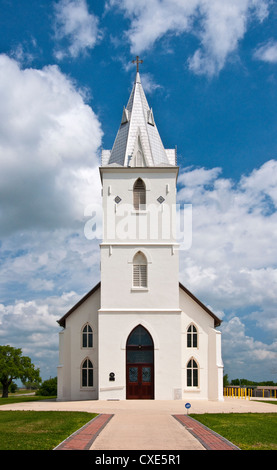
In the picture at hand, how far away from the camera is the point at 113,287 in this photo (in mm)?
31984

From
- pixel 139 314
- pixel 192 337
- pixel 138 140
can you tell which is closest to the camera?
pixel 139 314

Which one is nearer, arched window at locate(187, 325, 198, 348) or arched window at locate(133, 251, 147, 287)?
arched window at locate(133, 251, 147, 287)

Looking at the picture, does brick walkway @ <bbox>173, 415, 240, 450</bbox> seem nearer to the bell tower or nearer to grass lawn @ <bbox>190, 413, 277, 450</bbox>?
grass lawn @ <bbox>190, 413, 277, 450</bbox>

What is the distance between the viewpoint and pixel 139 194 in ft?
111

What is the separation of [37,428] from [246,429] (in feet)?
22.5

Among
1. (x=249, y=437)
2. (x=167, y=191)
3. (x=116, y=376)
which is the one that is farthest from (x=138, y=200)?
(x=249, y=437)

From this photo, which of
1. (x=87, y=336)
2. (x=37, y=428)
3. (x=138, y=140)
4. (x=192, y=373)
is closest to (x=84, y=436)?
(x=37, y=428)

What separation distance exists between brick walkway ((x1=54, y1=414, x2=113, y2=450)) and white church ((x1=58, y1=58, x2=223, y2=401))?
12.5 metres

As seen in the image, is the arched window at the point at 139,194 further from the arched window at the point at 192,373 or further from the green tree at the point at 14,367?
the green tree at the point at 14,367

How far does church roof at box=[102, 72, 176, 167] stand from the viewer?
3431 centimetres

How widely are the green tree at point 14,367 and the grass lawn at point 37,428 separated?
2103 centimetres

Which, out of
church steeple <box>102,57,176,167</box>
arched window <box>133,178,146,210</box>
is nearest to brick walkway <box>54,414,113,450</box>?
arched window <box>133,178,146,210</box>

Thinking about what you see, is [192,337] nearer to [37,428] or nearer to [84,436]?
[37,428]
